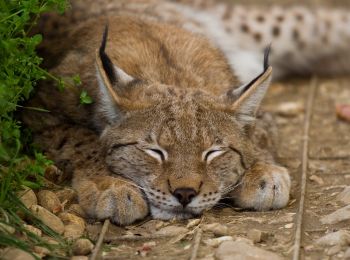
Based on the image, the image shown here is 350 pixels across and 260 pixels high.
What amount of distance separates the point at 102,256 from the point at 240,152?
102cm

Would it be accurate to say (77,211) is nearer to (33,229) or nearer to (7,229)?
(33,229)

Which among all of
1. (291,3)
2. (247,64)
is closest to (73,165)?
(247,64)

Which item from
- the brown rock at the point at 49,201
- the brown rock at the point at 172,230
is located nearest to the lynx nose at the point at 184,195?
the brown rock at the point at 172,230

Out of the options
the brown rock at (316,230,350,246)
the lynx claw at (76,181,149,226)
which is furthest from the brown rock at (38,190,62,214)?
the brown rock at (316,230,350,246)

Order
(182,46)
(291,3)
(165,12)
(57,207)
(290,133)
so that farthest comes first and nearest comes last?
(291,3)
(165,12)
(290,133)
(182,46)
(57,207)

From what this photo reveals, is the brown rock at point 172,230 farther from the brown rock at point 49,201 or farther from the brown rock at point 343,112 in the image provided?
the brown rock at point 343,112

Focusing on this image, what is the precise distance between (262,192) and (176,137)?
1.99ft

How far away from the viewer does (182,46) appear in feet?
16.9

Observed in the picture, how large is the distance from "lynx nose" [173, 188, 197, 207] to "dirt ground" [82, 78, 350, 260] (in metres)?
0.15

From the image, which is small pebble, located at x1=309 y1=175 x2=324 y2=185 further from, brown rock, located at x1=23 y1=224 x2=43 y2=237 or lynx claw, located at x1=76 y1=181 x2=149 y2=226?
brown rock, located at x1=23 y1=224 x2=43 y2=237

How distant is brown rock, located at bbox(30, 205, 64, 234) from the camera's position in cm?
397

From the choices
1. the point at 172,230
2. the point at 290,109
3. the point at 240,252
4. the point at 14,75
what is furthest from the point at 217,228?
the point at 290,109

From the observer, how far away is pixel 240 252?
3.68 m

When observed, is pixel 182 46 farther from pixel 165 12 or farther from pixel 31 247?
pixel 31 247
